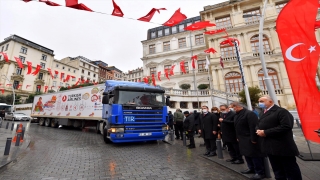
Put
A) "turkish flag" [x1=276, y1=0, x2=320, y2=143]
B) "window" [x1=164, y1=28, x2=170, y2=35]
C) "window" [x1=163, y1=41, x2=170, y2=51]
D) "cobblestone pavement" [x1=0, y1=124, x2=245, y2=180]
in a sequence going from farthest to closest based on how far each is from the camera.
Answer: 1. "window" [x1=164, y1=28, x2=170, y2=35]
2. "window" [x1=163, y1=41, x2=170, y2=51]
3. "turkish flag" [x1=276, y1=0, x2=320, y2=143]
4. "cobblestone pavement" [x1=0, y1=124, x2=245, y2=180]

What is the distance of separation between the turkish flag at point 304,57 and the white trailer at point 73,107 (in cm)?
979

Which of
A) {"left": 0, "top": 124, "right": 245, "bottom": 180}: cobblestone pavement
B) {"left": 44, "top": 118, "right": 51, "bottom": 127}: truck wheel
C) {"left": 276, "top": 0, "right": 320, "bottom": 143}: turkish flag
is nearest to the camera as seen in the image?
{"left": 0, "top": 124, "right": 245, "bottom": 180}: cobblestone pavement

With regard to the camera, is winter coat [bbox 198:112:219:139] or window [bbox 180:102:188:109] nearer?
winter coat [bbox 198:112:219:139]

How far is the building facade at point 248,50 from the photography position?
67.2 ft

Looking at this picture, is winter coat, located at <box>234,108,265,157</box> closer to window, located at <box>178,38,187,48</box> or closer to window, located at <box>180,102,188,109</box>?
window, located at <box>180,102,188,109</box>

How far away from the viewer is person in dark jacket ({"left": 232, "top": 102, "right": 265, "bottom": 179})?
361 cm

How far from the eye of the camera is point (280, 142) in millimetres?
2877

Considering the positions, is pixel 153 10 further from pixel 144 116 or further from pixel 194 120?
pixel 194 120

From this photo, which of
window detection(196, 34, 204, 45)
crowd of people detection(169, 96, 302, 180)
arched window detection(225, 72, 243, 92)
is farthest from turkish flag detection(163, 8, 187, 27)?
window detection(196, 34, 204, 45)

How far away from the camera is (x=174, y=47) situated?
32094 mm

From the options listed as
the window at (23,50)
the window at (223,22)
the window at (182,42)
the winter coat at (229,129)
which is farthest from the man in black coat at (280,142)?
the window at (23,50)

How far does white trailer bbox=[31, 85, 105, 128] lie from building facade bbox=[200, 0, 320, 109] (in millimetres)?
17241

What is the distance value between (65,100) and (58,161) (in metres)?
10.1

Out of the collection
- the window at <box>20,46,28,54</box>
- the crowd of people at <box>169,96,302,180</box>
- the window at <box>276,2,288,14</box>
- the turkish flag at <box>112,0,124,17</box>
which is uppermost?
the window at <box>20,46,28,54</box>
